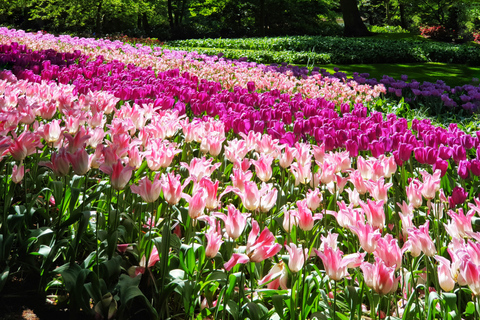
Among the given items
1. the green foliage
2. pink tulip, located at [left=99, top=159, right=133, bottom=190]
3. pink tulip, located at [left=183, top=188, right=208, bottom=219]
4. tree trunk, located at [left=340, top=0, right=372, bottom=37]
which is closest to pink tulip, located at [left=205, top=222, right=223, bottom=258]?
pink tulip, located at [left=183, top=188, right=208, bottom=219]

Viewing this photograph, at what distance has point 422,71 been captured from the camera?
51.5 feet

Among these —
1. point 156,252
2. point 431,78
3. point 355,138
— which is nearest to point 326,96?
point 355,138

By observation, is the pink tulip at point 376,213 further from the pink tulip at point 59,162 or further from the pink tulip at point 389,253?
the pink tulip at point 59,162

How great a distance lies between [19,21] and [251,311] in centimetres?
4231

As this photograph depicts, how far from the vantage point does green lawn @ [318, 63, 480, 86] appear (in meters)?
13.8

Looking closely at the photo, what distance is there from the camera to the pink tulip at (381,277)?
1.46m

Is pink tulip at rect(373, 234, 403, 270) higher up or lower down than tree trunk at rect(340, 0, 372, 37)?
lower down

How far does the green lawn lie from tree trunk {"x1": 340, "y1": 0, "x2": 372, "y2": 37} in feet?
39.1

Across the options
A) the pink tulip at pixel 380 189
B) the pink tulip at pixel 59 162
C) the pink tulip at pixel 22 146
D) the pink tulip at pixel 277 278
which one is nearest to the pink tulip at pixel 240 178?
the pink tulip at pixel 277 278

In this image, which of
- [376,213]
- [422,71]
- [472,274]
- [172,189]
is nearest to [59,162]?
[172,189]

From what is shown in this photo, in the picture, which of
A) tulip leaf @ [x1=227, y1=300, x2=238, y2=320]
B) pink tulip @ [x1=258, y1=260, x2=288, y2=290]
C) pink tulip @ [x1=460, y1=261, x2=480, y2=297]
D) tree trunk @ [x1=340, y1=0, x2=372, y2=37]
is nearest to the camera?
pink tulip @ [x1=460, y1=261, x2=480, y2=297]

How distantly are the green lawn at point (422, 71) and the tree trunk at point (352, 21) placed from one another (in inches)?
469

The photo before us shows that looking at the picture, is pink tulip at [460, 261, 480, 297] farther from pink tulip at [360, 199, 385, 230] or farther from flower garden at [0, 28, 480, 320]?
pink tulip at [360, 199, 385, 230]

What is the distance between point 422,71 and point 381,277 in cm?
1607
